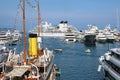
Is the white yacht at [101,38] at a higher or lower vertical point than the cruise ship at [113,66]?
higher

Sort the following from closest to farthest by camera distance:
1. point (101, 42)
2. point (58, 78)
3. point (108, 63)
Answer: point (108, 63)
point (58, 78)
point (101, 42)

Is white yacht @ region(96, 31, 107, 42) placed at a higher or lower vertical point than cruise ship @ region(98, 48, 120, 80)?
higher

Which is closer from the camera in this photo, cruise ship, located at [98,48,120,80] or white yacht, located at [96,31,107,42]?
cruise ship, located at [98,48,120,80]

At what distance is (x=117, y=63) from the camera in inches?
1387

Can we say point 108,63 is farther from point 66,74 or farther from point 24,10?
point 24,10

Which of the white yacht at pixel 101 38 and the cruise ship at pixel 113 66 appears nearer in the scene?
the cruise ship at pixel 113 66

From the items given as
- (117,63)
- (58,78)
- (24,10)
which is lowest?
(58,78)

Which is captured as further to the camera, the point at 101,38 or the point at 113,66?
the point at 101,38

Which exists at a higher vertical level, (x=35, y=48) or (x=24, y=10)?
(x=24, y=10)

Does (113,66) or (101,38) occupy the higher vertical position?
(101,38)

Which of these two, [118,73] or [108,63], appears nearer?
[118,73]

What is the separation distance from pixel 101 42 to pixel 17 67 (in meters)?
116

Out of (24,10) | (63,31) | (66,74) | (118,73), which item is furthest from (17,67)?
(63,31)

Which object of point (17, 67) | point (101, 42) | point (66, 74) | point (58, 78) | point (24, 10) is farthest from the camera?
point (101, 42)
